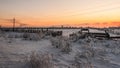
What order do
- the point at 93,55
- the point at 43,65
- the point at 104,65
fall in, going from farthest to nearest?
the point at 93,55 < the point at 104,65 < the point at 43,65

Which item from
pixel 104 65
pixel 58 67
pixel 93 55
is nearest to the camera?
pixel 58 67

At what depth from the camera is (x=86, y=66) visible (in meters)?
7.41

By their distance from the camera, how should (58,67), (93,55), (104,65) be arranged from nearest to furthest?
(58,67) < (104,65) < (93,55)

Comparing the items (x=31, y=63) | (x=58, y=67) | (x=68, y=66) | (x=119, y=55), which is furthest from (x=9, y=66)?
(x=119, y=55)

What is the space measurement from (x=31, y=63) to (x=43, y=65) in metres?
0.61

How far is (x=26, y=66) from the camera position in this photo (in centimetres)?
755

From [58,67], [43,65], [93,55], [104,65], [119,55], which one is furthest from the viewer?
[119,55]

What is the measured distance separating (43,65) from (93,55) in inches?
Result: 203

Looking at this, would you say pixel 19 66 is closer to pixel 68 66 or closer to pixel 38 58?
pixel 38 58

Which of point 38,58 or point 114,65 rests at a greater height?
point 38,58

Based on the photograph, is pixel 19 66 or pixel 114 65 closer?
pixel 19 66

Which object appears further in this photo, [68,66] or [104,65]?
[104,65]

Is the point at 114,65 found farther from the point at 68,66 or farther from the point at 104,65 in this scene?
the point at 68,66

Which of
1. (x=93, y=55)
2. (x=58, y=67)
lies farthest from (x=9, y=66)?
(x=93, y=55)
